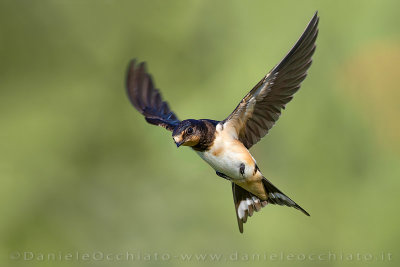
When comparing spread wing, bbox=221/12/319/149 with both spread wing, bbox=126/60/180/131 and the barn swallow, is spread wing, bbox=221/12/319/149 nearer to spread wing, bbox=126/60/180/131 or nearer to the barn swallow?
the barn swallow

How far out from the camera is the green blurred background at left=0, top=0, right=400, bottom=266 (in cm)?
401

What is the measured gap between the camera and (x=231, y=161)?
269 cm

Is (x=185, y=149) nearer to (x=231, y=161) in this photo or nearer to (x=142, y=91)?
(x=142, y=91)

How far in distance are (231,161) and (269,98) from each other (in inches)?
12.4

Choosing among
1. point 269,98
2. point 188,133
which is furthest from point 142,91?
point 188,133

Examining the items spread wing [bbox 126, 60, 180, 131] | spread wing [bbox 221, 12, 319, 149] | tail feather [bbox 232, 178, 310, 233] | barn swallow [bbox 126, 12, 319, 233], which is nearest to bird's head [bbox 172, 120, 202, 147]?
barn swallow [bbox 126, 12, 319, 233]

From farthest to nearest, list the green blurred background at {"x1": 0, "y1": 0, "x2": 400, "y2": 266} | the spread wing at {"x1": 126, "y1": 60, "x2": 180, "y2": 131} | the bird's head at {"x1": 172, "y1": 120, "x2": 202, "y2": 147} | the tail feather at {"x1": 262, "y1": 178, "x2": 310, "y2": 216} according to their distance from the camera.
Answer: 1. the green blurred background at {"x1": 0, "y1": 0, "x2": 400, "y2": 266}
2. the spread wing at {"x1": 126, "y1": 60, "x2": 180, "y2": 131}
3. the tail feather at {"x1": 262, "y1": 178, "x2": 310, "y2": 216}
4. the bird's head at {"x1": 172, "y1": 120, "x2": 202, "y2": 147}

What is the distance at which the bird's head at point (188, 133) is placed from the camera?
251 cm

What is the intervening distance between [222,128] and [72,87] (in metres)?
2.84

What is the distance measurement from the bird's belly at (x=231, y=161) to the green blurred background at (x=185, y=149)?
1.28 m

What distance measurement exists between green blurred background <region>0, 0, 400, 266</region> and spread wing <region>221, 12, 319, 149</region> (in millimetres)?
1201

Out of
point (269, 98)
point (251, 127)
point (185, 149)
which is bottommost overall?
point (251, 127)

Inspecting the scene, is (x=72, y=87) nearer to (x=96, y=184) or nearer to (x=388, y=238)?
(x=96, y=184)

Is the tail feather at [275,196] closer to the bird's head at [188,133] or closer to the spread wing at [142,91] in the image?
the bird's head at [188,133]
